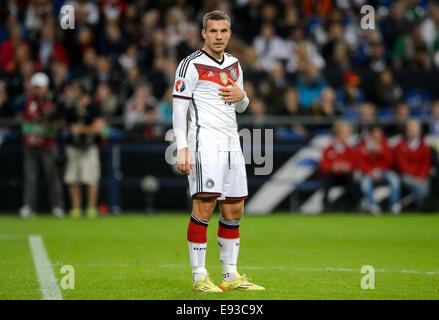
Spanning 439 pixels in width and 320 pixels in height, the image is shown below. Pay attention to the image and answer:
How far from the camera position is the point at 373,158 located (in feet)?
54.9

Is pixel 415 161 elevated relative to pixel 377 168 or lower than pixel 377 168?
elevated

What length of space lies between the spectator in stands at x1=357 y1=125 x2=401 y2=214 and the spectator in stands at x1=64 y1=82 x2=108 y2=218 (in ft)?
17.4

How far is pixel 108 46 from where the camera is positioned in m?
18.2

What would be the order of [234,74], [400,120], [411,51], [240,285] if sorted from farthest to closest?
[411,51]
[400,120]
[234,74]
[240,285]

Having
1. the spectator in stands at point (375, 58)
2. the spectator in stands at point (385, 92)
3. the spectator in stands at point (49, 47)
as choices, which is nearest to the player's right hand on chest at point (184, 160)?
the spectator in stands at point (385, 92)

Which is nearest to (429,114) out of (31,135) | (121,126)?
(121,126)

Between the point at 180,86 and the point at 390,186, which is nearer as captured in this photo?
the point at 180,86

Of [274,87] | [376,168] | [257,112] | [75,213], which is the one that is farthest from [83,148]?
[376,168]

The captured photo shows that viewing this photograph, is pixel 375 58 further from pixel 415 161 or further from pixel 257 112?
pixel 257 112

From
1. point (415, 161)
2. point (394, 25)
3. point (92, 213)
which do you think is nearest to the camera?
point (92, 213)

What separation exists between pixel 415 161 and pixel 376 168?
2.61ft

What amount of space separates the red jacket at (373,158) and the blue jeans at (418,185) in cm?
45
